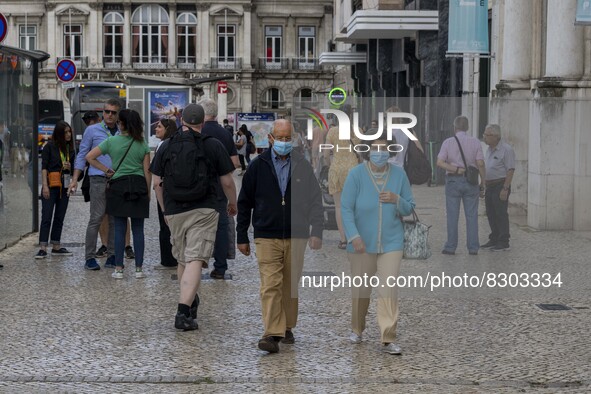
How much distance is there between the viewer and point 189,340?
970 centimetres

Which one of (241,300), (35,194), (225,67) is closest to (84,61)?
(225,67)

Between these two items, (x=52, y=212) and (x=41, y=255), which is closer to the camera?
(x=41, y=255)

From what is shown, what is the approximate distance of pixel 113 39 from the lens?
97.2 m

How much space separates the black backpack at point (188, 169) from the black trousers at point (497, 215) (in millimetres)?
3705

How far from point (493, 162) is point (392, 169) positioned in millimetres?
5616

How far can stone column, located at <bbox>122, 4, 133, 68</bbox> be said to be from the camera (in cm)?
9612

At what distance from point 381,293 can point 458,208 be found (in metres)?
3.72

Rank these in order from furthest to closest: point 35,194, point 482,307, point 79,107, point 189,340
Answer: point 79,107 → point 35,194 → point 482,307 → point 189,340

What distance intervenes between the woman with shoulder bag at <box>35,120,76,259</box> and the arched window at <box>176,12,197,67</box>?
81.8 meters

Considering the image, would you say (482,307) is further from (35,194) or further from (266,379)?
(35,194)

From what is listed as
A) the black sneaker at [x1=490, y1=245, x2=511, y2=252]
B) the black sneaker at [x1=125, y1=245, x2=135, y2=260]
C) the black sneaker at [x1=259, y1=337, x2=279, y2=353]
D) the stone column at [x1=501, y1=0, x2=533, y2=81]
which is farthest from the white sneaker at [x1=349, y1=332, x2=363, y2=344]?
the stone column at [x1=501, y1=0, x2=533, y2=81]

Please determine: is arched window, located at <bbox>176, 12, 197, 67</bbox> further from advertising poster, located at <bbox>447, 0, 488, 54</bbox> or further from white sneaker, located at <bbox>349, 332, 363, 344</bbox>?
white sneaker, located at <bbox>349, 332, 363, 344</bbox>

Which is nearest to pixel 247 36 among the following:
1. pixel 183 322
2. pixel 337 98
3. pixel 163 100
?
pixel 163 100

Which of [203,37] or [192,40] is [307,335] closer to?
[203,37]
